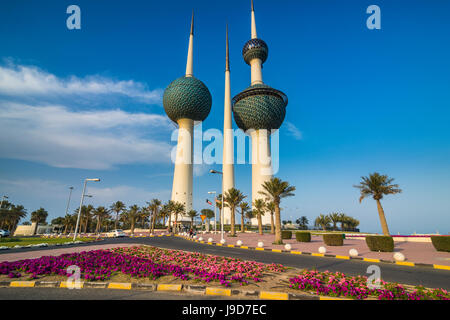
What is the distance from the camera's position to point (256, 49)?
99.1 m

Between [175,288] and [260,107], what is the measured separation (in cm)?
9271

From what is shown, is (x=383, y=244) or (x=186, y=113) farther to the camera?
(x=186, y=113)

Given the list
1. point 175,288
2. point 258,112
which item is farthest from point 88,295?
point 258,112

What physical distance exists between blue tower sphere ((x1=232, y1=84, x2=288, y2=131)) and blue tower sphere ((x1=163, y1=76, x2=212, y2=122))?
16642mm

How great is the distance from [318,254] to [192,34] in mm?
108697

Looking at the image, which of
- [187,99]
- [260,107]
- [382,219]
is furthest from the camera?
[260,107]

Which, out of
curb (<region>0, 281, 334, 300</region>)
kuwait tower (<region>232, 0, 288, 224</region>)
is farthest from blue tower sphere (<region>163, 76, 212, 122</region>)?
curb (<region>0, 281, 334, 300</region>)

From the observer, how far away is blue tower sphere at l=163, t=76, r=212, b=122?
9044 centimetres

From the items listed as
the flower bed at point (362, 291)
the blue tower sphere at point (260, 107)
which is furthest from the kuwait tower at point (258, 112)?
the flower bed at point (362, 291)

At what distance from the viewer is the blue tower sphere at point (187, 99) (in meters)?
90.4

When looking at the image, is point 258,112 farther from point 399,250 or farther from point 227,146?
point 399,250

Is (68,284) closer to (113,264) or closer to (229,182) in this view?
(113,264)
